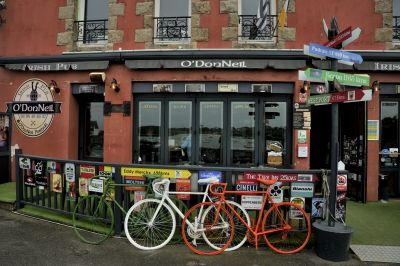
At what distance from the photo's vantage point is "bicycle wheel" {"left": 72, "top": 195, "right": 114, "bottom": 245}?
5.19 meters

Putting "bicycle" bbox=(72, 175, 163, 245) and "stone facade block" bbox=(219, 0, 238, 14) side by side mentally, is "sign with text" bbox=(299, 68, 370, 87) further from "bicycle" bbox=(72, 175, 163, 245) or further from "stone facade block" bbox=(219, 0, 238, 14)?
"stone facade block" bbox=(219, 0, 238, 14)

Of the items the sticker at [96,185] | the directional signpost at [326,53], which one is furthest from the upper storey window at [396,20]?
the sticker at [96,185]

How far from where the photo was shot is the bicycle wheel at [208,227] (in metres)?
4.74

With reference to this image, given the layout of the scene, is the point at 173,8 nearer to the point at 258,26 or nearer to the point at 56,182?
the point at 258,26

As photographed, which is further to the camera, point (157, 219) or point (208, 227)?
point (157, 219)

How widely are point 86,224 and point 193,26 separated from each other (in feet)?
16.6

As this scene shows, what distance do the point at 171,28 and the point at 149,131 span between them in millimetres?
2587

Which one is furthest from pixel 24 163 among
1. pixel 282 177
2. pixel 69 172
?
pixel 282 177

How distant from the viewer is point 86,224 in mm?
5668

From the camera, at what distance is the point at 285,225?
4.86 m

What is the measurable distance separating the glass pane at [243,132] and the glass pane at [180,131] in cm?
107

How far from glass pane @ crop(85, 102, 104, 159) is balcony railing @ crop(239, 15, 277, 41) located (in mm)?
4187

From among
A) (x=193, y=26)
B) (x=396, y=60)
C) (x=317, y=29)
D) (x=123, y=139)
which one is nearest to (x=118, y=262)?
(x=123, y=139)

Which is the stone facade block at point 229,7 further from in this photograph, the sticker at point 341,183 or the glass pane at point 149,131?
the sticker at point 341,183
